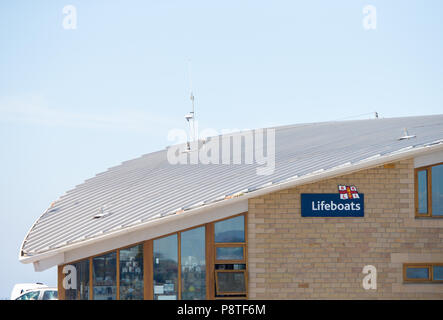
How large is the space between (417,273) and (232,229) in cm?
377

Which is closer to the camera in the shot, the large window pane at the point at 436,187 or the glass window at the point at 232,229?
the glass window at the point at 232,229

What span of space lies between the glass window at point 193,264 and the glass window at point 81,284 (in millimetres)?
1885

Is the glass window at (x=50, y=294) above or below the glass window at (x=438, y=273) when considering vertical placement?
below

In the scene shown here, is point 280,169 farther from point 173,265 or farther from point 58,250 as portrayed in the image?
point 58,250

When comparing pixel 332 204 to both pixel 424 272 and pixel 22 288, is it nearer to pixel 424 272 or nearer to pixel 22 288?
pixel 424 272

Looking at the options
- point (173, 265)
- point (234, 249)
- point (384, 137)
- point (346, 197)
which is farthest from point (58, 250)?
point (384, 137)

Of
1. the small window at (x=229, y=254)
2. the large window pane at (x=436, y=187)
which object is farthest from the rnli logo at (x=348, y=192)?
the small window at (x=229, y=254)

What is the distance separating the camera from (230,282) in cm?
1350

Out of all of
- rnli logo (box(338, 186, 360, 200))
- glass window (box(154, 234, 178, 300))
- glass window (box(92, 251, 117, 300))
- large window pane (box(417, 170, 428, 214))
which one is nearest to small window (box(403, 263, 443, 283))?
large window pane (box(417, 170, 428, 214))

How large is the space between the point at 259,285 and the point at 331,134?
22.1 ft

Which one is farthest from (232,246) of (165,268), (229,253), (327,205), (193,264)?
(327,205)

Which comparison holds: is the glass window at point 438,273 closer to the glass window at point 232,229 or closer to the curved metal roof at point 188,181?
the curved metal roof at point 188,181

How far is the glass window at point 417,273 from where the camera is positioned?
13.5 m

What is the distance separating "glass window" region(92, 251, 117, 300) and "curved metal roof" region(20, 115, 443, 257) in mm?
614
